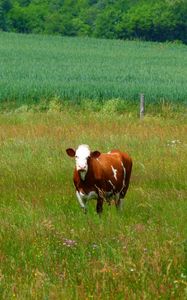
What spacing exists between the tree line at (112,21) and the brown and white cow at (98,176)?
236 ft

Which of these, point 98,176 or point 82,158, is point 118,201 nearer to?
point 98,176

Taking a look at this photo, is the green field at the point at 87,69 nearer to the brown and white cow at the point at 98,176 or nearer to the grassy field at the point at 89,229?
the grassy field at the point at 89,229

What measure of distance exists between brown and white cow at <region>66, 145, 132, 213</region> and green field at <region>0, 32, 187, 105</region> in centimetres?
1884

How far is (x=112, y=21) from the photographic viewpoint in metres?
91.1

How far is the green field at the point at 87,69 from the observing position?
1220 inches

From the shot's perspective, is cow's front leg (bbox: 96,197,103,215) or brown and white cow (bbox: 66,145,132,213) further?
brown and white cow (bbox: 66,145,132,213)

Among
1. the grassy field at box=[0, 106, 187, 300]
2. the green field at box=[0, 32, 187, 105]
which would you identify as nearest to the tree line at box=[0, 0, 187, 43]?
the green field at box=[0, 32, 187, 105]

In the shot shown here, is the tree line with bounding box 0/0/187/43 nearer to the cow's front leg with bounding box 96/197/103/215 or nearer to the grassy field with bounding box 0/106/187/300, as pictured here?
the grassy field with bounding box 0/106/187/300

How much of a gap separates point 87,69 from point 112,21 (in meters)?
47.0

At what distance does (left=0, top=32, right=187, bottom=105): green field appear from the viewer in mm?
30984

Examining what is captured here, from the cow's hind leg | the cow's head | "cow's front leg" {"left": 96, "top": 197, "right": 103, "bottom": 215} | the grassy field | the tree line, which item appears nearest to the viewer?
the grassy field

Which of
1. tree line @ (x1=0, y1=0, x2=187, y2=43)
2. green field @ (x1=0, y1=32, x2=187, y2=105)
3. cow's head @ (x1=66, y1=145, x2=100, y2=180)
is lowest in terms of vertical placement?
tree line @ (x1=0, y1=0, x2=187, y2=43)

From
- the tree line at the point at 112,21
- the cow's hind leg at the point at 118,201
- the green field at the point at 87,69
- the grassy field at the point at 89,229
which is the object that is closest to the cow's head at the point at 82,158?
the grassy field at the point at 89,229

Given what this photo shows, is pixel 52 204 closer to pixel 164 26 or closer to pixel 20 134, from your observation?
pixel 20 134
